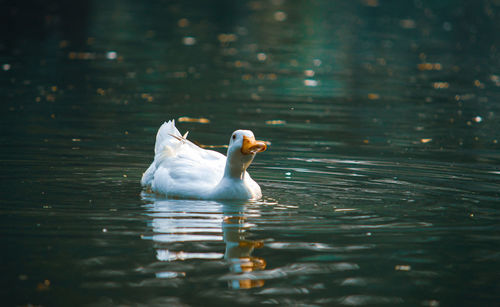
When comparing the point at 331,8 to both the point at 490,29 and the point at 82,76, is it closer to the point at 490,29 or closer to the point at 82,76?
the point at 490,29

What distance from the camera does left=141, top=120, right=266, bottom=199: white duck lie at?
9335 mm

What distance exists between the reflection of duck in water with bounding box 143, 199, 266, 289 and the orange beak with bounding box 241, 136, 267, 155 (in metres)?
0.65

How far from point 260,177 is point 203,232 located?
3.16 metres

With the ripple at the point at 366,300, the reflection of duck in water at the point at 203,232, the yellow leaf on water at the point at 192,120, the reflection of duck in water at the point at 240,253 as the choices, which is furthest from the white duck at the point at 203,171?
the yellow leaf on water at the point at 192,120

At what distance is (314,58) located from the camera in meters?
27.6

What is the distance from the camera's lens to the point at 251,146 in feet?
29.9

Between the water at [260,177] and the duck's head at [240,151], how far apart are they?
17.4 inches

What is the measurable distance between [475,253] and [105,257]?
139 inches

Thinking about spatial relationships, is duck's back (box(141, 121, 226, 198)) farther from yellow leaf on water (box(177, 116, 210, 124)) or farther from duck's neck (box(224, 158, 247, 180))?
yellow leaf on water (box(177, 116, 210, 124))

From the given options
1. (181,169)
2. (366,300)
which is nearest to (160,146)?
(181,169)

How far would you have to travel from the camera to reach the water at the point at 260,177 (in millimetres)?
6746

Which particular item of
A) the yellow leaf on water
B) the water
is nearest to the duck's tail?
the water

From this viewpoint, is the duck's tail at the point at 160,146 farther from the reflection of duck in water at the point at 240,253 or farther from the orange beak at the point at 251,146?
the reflection of duck in water at the point at 240,253

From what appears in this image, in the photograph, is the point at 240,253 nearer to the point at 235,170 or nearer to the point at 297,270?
the point at 297,270
